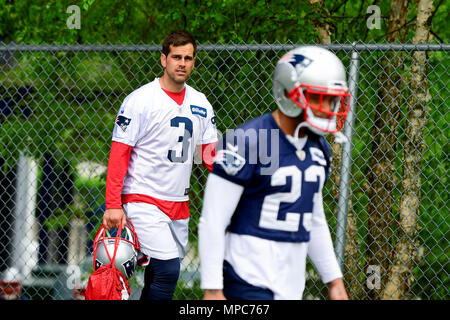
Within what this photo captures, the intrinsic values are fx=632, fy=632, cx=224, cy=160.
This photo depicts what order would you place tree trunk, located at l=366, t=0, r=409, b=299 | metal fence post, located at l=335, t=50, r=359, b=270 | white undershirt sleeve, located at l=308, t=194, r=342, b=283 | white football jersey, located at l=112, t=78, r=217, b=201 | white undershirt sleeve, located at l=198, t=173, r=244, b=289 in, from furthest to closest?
tree trunk, located at l=366, t=0, r=409, b=299 < metal fence post, located at l=335, t=50, r=359, b=270 < white football jersey, located at l=112, t=78, r=217, b=201 < white undershirt sleeve, located at l=308, t=194, r=342, b=283 < white undershirt sleeve, located at l=198, t=173, r=244, b=289

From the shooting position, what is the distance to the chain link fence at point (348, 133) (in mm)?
5551

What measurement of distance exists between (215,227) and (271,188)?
12.5 inches

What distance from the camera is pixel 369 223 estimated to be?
599 cm

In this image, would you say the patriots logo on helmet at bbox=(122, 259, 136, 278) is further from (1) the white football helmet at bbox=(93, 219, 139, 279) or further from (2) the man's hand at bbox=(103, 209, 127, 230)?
(2) the man's hand at bbox=(103, 209, 127, 230)

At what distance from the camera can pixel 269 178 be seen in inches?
111

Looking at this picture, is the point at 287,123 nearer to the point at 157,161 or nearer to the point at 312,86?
the point at 312,86

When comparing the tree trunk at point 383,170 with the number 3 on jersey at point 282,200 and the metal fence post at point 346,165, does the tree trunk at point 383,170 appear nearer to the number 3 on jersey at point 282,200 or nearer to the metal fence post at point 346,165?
the metal fence post at point 346,165

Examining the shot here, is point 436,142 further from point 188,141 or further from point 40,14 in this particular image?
point 40,14

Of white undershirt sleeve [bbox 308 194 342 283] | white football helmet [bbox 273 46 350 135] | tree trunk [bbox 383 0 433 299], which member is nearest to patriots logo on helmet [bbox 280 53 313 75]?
white football helmet [bbox 273 46 350 135]

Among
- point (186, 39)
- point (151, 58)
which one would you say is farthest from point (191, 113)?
point (151, 58)

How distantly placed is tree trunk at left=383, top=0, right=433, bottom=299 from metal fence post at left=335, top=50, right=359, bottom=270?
2.06 feet

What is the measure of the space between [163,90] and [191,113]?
0.85 feet

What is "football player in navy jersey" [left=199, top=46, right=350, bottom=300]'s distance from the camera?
2.73 metres
